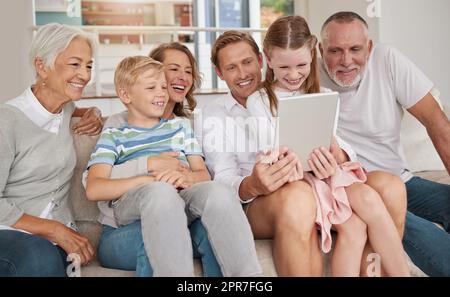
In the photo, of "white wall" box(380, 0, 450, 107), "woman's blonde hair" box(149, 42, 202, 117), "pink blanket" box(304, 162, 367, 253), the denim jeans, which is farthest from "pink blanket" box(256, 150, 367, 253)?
→ "white wall" box(380, 0, 450, 107)

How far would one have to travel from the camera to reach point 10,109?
1.41m

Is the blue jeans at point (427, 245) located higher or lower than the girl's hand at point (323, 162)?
lower

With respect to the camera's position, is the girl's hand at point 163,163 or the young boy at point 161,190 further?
the girl's hand at point 163,163

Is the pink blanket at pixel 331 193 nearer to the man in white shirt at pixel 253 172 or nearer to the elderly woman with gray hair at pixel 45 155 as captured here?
the man in white shirt at pixel 253 172

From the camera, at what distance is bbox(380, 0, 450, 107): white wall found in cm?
338

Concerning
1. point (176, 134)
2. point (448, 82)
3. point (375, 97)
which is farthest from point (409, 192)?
point (448, 82)

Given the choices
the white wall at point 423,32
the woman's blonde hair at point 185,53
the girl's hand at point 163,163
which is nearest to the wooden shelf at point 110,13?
the white wall at point 423,32

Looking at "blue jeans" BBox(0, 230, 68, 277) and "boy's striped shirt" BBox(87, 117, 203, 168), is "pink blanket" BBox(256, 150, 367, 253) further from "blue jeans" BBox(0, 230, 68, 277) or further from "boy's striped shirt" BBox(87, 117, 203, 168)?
"blue jeans" BBox(0, 230, 68, 277)

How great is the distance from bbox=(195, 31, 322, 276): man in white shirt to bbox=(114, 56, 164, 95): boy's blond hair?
203 mm

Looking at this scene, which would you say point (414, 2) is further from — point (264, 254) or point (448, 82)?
point (264, 254)

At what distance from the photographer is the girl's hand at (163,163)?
4.67 ft

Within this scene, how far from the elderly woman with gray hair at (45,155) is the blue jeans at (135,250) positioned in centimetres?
6

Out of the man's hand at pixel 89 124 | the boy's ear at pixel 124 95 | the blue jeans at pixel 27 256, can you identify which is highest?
the boy's ear at pixel 124 95
